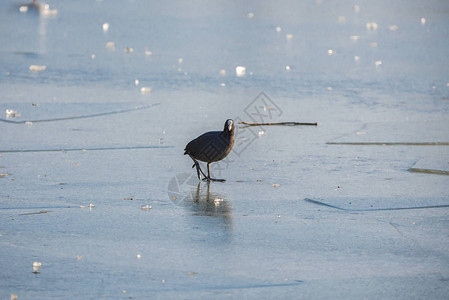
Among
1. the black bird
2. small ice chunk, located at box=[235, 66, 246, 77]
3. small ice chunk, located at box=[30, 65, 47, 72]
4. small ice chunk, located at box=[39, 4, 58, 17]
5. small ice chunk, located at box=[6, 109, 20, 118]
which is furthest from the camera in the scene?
small ice chunk, located at box=[39, 4, 58, 17]

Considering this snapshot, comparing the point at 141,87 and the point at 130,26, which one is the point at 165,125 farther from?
the point at 130,26

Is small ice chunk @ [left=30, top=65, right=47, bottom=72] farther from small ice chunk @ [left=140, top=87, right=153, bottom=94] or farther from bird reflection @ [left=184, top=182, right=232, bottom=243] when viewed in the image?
bird reflection @ [left=184, top=182, right=232, bottom=243]

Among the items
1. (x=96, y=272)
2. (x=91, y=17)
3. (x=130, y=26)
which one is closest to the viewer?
(x=96, y=272)

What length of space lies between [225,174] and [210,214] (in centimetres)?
146

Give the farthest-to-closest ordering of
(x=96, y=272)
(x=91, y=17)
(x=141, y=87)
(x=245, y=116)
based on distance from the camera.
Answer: (x=91, y=17) < (x=141, y=87) < (x=245, y=116) < (x=96, y=272)

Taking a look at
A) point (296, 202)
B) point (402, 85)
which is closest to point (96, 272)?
point (296, 202)

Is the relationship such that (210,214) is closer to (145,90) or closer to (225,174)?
(225,174)

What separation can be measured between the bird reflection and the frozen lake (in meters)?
0.02

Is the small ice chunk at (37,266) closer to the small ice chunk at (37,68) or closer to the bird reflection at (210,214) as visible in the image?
the bird reflection at (210,214)

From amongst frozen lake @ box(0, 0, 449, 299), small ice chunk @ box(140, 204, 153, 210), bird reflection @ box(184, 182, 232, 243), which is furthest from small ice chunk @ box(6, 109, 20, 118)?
small ice chunk @ box(140, 204, 153, 210)

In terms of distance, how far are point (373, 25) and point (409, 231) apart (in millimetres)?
17143

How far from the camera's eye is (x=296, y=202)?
242 inches

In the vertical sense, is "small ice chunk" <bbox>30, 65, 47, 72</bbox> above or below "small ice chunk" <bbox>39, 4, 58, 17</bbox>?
below

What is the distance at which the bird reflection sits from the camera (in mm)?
5293
